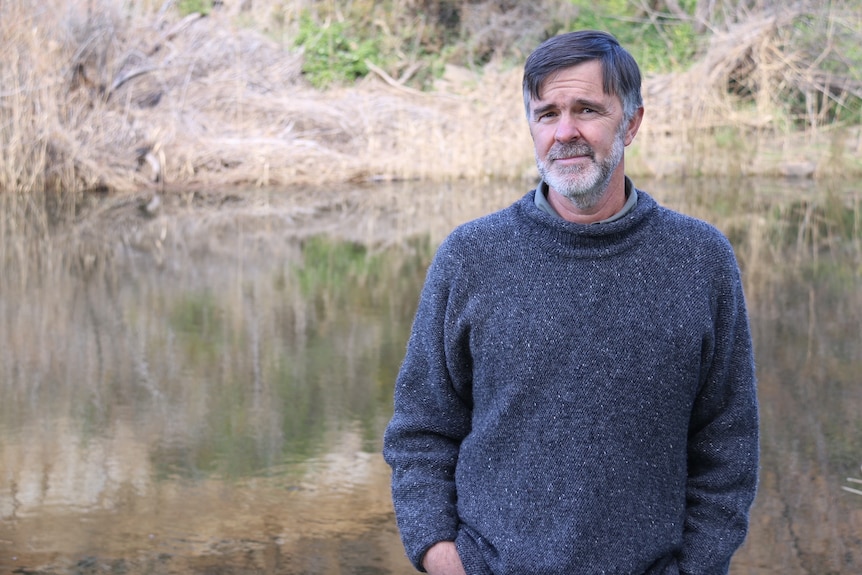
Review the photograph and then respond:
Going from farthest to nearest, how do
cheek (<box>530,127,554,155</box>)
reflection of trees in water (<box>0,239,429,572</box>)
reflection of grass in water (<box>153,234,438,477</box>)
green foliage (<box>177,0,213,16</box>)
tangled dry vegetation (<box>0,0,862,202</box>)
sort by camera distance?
green foliage (<box>177,0,213,16</box>) → tangled dry vegetation (<box>0,0,862,202</box>) → reflection of grass in water (<box>153,234,438,477</box>) → reflection of trees in water (<box>0,239,429,572</box>) → cheek (<box>530,127,554,155</box>)

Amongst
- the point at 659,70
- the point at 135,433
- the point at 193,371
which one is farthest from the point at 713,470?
the point at 659,70

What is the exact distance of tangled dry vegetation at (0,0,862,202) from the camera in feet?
46.8

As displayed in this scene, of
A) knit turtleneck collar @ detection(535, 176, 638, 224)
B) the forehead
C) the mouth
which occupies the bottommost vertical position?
knit turtleneck collar @ detection(535, 176, 638, 224)

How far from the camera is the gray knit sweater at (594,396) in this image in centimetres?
206

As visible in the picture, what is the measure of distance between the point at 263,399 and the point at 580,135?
4.37 metres

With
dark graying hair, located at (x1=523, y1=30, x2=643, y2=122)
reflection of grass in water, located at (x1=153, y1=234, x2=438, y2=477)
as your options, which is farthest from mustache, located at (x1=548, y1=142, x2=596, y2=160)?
reflection of grass in water, located at (x1=153, y1=234, x2=438, y2=477)

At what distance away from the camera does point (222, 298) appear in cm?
884

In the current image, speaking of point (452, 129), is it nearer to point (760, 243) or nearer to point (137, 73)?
point (137, 73)

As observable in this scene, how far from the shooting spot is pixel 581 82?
2137mm

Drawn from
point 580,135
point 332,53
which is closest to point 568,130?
point 580,135

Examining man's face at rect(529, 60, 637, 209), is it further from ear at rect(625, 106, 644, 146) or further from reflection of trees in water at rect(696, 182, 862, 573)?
reflection of trees in water at rect(696, 182, 862, 573)

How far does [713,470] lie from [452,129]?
1501cm

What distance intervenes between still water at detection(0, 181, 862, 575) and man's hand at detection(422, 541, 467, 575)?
2.10 m

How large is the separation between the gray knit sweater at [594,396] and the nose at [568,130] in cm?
Answer: 13
